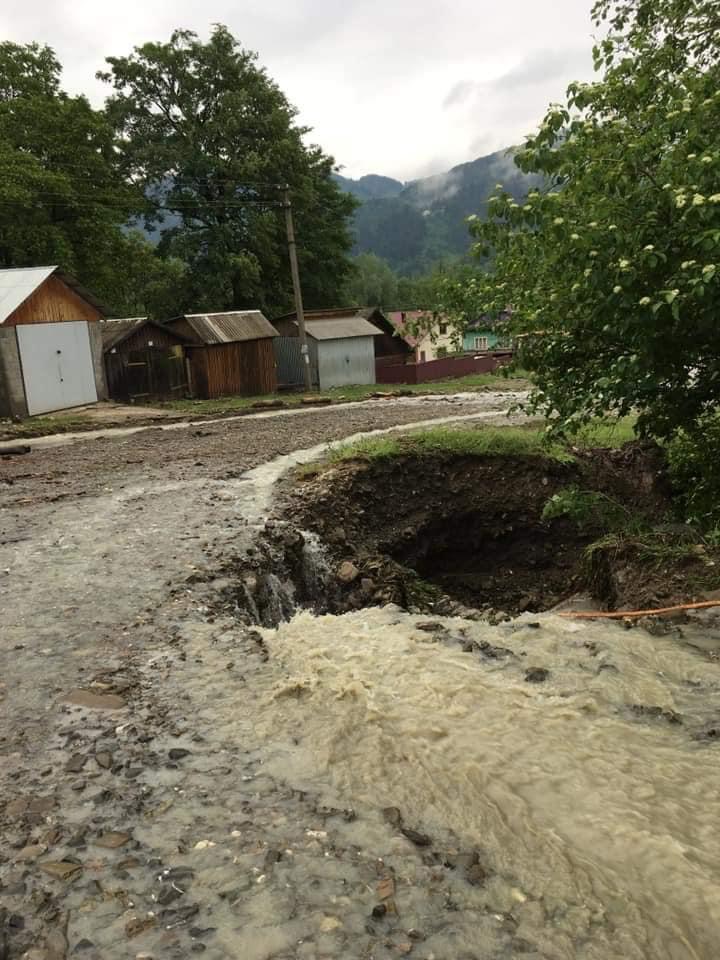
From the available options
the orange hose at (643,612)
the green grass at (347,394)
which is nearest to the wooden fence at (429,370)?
the green grass at (347,394)

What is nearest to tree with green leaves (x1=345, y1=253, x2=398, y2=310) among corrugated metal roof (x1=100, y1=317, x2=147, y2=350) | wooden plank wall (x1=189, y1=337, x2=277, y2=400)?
wooden plank wall (x1=189, y1=337, x2=277, y2=400)

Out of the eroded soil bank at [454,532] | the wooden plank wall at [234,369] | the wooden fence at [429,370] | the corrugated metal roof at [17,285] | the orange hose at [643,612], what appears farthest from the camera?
the wooden fence at [429,370]

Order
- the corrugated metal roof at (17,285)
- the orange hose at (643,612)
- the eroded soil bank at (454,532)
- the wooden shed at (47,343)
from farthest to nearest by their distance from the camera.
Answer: the wooden shed at (47,343)
the corrugated metal roof at (17,285)
the eroded soil bank at (454,532)
the orange hose at (643,612)

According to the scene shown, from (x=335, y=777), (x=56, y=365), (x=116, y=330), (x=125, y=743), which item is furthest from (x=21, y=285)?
(x=335, y=777)

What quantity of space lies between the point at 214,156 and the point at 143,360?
628 inches

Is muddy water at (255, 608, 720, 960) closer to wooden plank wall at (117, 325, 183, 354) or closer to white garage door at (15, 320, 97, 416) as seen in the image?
white garage door at (15, 320, 97, 416)

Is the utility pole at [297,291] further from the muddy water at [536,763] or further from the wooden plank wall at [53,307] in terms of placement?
the muddy water at [536,763]

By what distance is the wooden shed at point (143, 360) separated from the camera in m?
26.7

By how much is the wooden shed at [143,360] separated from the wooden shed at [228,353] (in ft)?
2.15

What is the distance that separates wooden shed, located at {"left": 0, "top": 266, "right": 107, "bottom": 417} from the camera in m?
21.4

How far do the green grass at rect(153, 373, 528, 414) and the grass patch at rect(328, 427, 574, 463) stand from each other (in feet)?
31.7

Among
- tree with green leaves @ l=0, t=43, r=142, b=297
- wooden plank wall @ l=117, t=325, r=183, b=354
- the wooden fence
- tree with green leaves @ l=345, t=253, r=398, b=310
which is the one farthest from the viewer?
tree with green leaves @ l=345, t=253, r=398, b=310

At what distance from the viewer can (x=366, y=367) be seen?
114 ft

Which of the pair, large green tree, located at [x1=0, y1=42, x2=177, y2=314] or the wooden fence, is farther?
the wooden fence
